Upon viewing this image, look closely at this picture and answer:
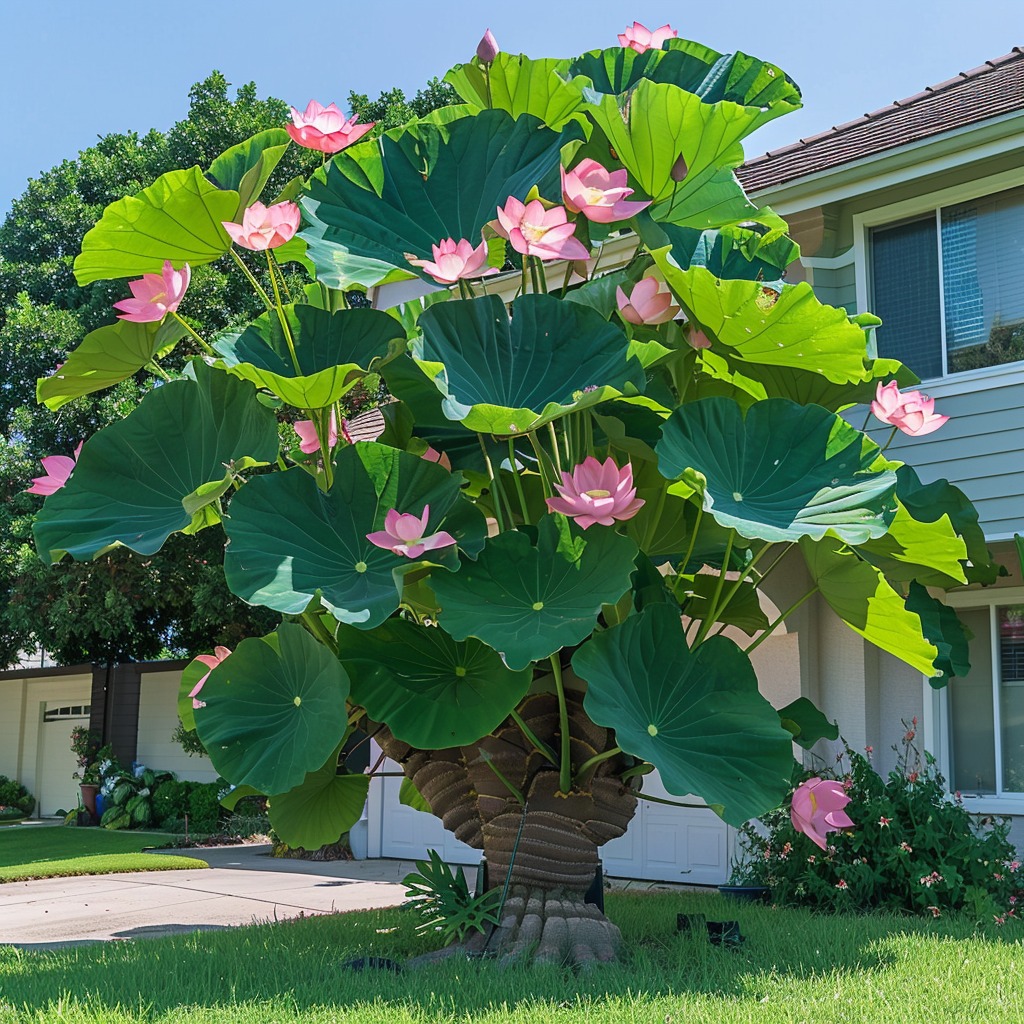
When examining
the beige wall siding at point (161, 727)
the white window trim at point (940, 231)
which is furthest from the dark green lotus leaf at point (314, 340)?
the beige wall siding at point (161, 727)

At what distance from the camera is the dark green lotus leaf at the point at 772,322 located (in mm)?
4766

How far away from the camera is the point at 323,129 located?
534 cm

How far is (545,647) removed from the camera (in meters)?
4.34

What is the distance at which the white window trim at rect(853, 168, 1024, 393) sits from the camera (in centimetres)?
907

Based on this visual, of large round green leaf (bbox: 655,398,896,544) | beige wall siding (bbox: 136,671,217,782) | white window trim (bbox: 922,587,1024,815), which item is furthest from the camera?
beige wall siding (bbox: 136,671,217,782)

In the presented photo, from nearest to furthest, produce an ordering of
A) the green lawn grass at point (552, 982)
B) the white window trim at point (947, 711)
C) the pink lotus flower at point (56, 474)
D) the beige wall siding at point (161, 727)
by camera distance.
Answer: the green lawn grass at point (552, 982) → the pink lotus flower at point (56, 474) → the white window trim at point (947, 711) → the beige wall siding at point (161, 727)

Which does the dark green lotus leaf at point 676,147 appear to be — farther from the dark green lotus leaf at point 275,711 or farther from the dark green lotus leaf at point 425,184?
the dark green lotus leaf at point 275,711

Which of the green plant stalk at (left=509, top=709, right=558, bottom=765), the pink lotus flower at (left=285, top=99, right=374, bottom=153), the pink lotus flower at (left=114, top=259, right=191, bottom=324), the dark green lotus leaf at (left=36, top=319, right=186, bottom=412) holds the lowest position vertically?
the green plant stalk at (left=509, top=709, right=558, bottom=765)

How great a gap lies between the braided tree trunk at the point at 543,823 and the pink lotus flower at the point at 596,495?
4.51 feet

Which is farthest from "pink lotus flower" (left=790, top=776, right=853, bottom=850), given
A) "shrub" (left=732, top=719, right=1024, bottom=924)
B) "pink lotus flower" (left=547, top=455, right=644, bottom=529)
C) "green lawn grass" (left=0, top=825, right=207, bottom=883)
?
"green lawn grass" (left=0, top=825, right=207, bottom=883)

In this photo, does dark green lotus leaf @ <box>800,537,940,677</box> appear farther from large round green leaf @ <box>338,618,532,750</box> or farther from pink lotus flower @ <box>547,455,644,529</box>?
large round green leaf @ <box>338,618,532,750</box>

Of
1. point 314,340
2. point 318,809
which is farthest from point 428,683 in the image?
point 314,340

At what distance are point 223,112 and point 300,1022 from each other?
58.7ft

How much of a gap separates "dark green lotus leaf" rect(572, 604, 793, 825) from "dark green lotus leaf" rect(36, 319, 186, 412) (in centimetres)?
247
